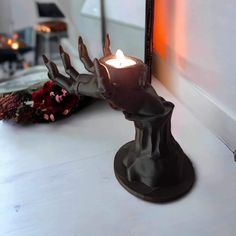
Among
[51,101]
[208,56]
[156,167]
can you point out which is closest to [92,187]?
[156,167]

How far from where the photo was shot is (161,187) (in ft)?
1.58

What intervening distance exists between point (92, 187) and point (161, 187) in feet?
0.37

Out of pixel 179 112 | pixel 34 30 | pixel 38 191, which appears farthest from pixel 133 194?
pixel 34 30

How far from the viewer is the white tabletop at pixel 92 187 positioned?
426 millimetres

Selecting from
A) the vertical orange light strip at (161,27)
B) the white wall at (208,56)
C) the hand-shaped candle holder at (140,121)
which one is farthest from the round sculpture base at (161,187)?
the vertical orange light strip at (161,27)

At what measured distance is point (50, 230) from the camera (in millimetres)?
421

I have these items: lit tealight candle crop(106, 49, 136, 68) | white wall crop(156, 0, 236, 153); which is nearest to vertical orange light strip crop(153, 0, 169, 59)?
white wall crop(156, 0, 236, 153)

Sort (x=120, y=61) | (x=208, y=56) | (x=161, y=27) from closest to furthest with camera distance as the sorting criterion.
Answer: (x=120, y=61) → (x=208, y=56) → (x=161, y=27)

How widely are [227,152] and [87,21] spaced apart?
65 cm

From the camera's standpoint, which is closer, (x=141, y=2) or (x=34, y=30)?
(x=141, y=2)

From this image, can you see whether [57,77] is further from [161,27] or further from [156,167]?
[161,27]

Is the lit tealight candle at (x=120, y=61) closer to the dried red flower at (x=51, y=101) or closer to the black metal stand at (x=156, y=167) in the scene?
the black metal stand at (x=156, y=167)

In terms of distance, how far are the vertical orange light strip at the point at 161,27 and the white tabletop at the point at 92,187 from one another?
0.23m

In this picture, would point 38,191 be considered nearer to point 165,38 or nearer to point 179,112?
point 179,112
